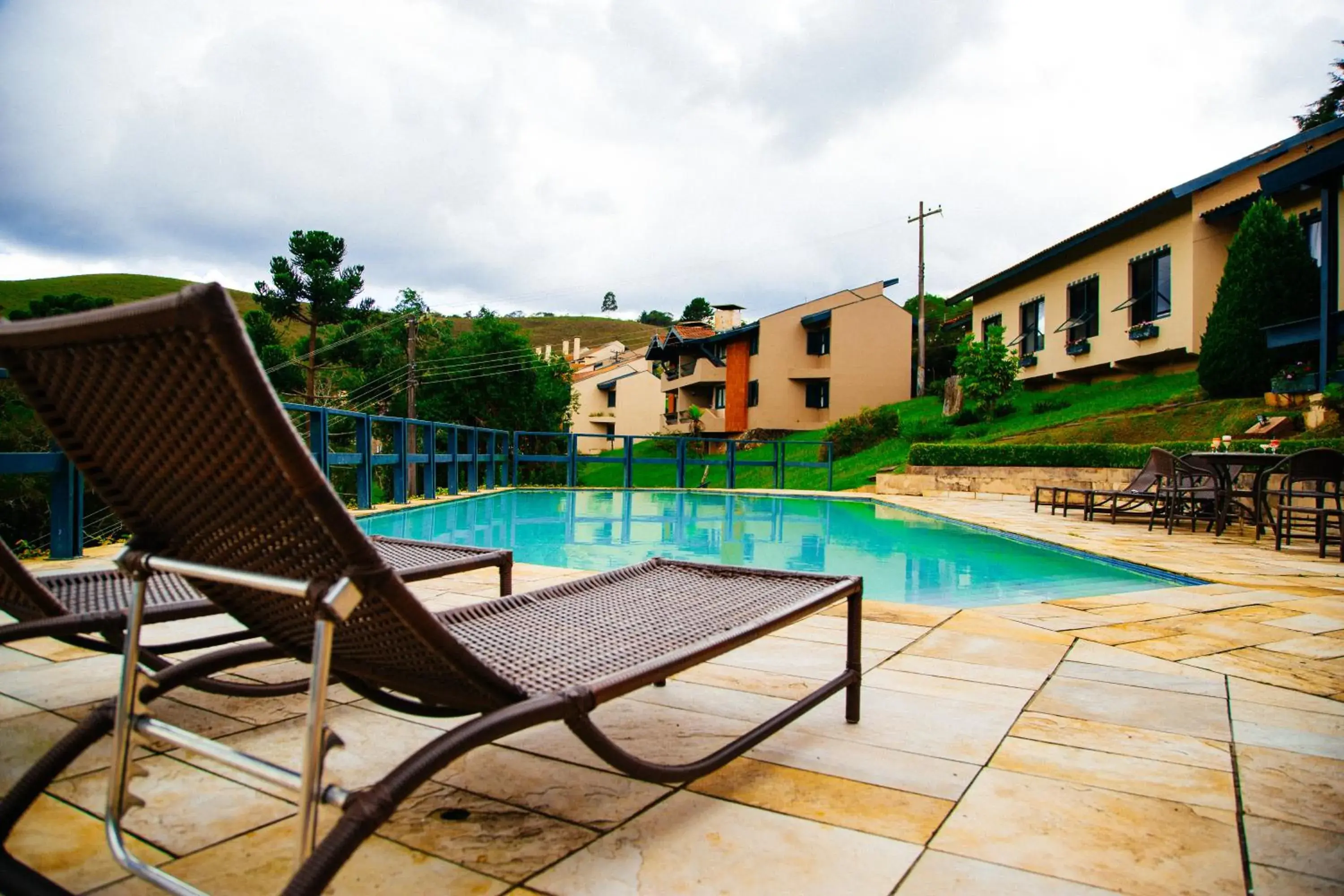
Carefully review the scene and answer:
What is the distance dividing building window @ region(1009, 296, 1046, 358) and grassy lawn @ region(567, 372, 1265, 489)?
1250 mm

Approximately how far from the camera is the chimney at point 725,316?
3656cm

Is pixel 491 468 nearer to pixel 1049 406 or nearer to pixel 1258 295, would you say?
pixel 1049 406

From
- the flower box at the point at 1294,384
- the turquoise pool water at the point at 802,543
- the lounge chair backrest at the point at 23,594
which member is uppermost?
the flower box at the point at 1294,384

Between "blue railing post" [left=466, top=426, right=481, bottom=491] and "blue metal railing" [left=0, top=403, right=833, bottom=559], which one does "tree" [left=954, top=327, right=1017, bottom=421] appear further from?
"blue railing post" [left=466, top=426, right=481, bottom=491]

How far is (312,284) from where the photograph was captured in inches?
1201

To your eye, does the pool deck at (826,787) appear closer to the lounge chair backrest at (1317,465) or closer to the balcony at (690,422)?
the lounge chair backrest at (1317,465)

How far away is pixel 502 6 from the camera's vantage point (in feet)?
34.0

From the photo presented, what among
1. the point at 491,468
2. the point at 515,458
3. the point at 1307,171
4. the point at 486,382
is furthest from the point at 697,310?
the point at 1307,171

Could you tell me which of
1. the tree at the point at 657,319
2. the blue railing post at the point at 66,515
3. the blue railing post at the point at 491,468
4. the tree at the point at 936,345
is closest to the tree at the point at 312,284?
the blue railing post at the point at 491,468

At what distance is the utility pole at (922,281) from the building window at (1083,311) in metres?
7.09

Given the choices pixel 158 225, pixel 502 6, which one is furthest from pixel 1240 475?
pixel 158 225

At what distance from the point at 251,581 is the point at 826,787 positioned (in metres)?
1.09

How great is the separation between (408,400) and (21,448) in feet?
34.4

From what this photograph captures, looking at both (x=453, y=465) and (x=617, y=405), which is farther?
(x=617, y=405)
